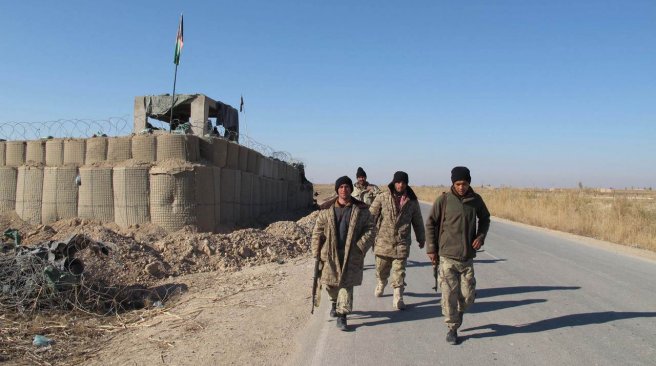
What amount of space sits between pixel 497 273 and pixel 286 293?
3718 millimetres

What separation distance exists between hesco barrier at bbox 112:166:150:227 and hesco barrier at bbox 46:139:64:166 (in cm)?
211

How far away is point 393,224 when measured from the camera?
20.2 ft

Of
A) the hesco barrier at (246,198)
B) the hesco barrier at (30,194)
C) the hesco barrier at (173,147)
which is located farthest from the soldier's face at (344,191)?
the hesco barrier at (30,194)

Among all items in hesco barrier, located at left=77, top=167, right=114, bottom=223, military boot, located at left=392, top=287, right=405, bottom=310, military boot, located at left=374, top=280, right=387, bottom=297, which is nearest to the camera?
military boot, located at left=392, top=287, right=405, bottom=310

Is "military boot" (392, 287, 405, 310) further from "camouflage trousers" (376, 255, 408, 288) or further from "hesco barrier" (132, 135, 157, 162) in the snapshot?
"hesco barrier" (132, 135, 157, 162)

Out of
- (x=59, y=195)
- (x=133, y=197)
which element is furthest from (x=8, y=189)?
(x=133, y=197)

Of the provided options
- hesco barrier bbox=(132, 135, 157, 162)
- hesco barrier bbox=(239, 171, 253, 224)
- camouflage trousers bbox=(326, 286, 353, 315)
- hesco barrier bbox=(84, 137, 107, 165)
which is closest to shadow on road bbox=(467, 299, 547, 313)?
camouflage trousers bbox=(326, 286, 353, 315)

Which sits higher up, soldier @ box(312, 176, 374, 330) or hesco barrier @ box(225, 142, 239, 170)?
hesco barrier @ box(225, 142, 239, 170)

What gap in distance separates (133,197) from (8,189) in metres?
3.84

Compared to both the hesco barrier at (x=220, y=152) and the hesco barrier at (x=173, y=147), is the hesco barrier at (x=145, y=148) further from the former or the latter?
the hesco barrier at (x=220, y=152)

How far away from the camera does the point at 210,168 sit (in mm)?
11289

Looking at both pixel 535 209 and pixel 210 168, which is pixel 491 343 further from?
pixel 535 209

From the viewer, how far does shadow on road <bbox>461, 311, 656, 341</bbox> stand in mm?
5035

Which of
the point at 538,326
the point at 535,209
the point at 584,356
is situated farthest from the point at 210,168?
the point at 535,209
